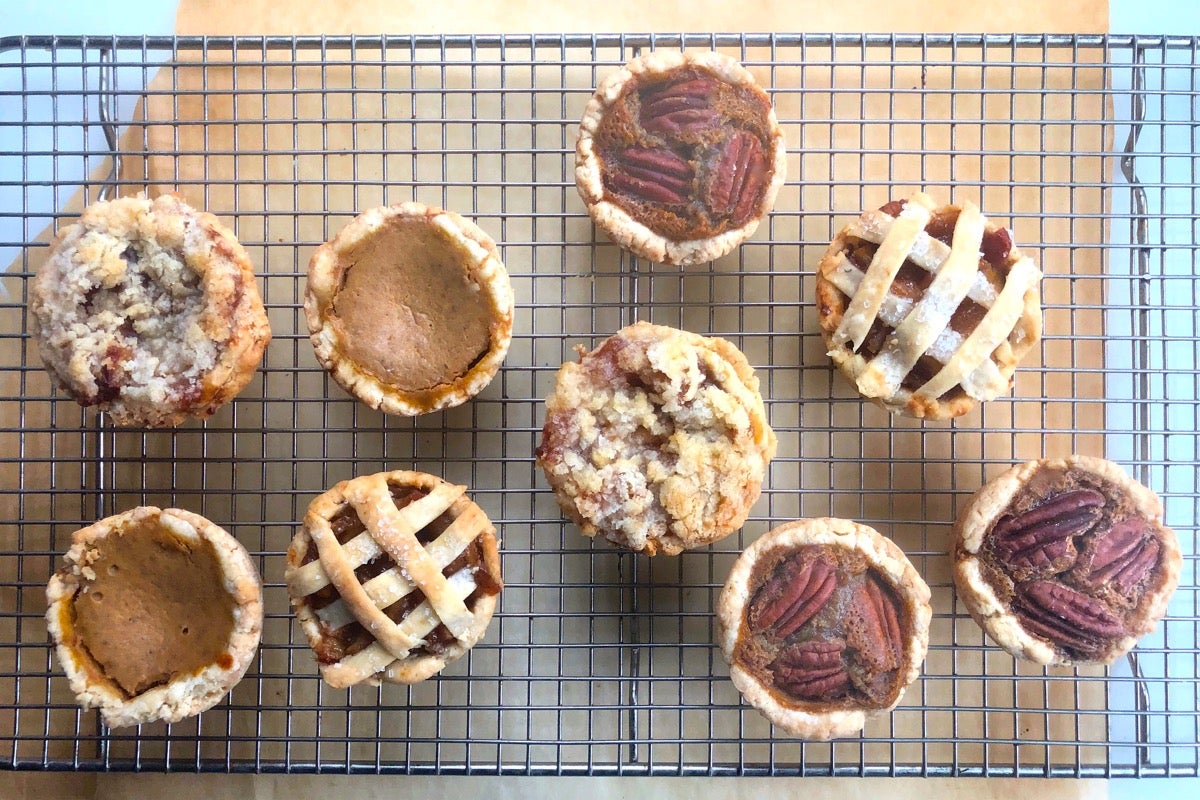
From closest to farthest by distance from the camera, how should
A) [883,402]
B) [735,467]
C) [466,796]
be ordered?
[735,467] < [883,402] < [466,796]

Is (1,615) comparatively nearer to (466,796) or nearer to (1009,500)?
(466,796)

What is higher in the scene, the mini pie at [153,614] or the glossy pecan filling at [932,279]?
the glossy pecan filling at [932,279]

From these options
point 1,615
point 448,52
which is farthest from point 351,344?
point 1,615

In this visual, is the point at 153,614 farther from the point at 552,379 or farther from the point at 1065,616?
the point at 1065,616

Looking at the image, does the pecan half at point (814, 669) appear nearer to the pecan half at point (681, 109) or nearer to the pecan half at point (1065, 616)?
the pecan half at point (1065, 616)

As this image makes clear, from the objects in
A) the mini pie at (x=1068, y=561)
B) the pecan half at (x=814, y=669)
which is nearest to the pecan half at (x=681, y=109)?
the mini pie at (x=1068, y=561)

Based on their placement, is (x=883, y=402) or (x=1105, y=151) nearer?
(x=883, y=402)

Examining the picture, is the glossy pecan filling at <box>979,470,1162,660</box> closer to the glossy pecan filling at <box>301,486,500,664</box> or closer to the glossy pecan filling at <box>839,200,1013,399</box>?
the glossy pecan filling at <box>839,200,1013,399</box>

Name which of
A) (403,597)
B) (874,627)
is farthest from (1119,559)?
(403,597)
